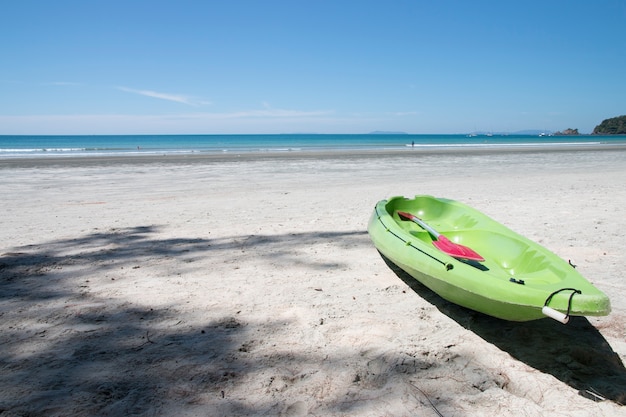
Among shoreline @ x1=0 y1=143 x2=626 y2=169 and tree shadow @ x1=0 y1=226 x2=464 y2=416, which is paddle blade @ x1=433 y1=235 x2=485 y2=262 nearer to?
tree shadow @ x1=0 y1=226 x2=464 y2=416

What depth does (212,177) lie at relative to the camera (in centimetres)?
1247

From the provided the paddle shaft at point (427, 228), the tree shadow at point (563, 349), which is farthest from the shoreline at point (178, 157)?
the tree shadow at point (563, 349)

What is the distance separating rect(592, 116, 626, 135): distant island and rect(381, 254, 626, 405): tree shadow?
5025 inches

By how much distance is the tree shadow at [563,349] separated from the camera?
2.28 meters

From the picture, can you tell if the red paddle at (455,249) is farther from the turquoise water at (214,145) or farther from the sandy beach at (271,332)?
the turquoise water at (214,145)

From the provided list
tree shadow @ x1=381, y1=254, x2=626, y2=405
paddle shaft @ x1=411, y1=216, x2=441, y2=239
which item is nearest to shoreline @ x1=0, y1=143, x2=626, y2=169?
paddle shaft @ x1=411, y1=216, x2=441, y2=239

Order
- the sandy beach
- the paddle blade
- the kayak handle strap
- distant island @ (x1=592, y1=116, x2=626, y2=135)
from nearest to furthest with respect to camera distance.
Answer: the kayak handle strap < the sandy beach < the paddle blade < distant island @ (x1=592, y1=116, x2=626, y2=135)

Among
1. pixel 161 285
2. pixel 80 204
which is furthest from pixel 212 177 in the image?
pixel 161 285

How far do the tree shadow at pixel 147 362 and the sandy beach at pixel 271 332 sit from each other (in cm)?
1

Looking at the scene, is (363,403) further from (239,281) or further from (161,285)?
(161,285)

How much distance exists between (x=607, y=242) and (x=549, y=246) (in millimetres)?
682

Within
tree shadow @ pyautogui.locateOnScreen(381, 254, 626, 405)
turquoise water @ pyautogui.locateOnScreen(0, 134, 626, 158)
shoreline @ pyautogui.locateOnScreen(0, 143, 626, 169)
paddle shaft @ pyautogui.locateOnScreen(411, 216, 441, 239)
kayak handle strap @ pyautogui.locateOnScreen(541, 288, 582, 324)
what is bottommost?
tree shadow @ pyautogui.locateOnScreen(381, 254, 626, 405)

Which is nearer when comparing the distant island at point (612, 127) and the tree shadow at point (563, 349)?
the tree shadow at point (563, 349)

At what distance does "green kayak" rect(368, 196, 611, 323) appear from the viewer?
2109 millimetres
